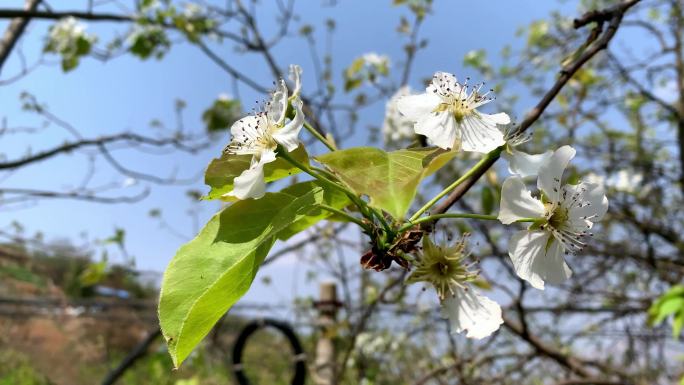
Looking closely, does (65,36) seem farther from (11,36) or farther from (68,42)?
(11,36)

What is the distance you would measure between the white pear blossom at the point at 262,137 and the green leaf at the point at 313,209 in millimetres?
28

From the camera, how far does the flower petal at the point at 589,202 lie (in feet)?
1.73

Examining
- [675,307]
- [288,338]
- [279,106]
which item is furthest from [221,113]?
[279,106]

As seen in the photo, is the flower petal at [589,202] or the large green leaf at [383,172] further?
the flower petal at [589,202]

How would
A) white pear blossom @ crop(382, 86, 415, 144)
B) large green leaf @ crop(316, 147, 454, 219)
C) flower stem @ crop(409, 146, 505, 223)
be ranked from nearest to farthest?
large green leaf @ crop(316, 147, 454, 219) → flower stem @ crop(409, 146, 505, 223) → white pear blossom @ crop(382, 86, 415, 144)

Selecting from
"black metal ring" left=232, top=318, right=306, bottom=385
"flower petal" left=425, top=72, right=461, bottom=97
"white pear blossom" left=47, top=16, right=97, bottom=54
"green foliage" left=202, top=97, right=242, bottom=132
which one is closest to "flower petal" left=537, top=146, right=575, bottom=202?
"flower petal" left=425, top=72, right=461, bottom=97

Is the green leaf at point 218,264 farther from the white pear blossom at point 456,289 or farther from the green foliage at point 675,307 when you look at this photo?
the green foliage at point 675,307

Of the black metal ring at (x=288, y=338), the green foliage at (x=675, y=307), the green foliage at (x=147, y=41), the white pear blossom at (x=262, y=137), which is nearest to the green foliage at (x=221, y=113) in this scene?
the green foliage at (x=147, y=41)

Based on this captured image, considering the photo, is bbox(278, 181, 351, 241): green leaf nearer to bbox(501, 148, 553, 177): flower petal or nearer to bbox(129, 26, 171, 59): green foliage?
bbox(501, 148, 553, 177): flower petal

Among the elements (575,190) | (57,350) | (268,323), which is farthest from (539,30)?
(57,350)

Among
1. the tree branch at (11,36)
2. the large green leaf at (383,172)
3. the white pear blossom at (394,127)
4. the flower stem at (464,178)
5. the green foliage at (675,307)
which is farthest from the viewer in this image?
the tree branch at (11,36)

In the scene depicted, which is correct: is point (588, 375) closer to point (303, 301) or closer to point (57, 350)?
point (303, 301)

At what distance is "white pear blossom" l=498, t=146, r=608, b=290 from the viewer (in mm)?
470

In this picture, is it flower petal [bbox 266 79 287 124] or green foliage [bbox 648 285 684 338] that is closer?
flower petal [bbox 266 79 287 124]
